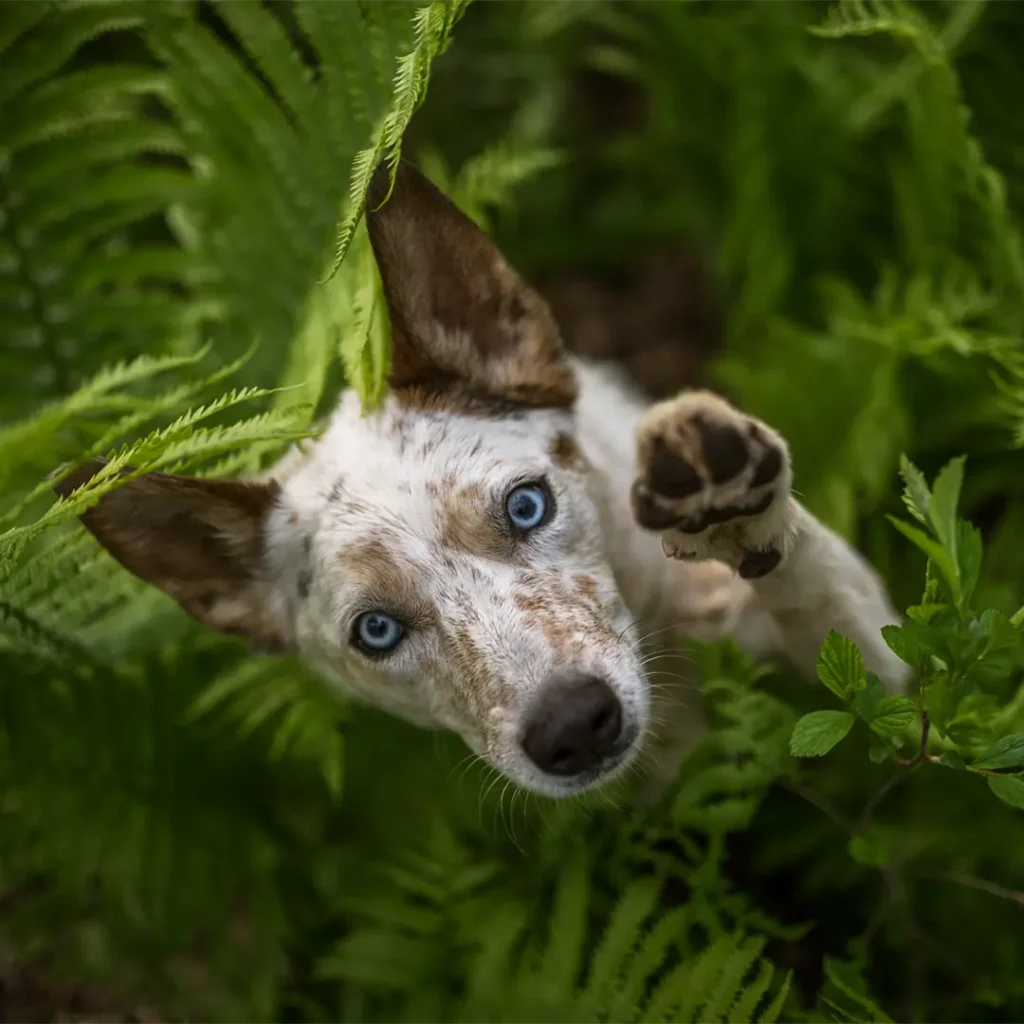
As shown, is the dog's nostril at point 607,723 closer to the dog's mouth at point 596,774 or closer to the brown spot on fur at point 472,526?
the dog's mouth at point 596,774

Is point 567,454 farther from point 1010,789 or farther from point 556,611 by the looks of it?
point 1010,789

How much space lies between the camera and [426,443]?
210cm

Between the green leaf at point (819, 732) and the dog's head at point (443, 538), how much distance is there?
400 millimetres

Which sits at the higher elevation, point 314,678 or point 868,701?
point 868,701

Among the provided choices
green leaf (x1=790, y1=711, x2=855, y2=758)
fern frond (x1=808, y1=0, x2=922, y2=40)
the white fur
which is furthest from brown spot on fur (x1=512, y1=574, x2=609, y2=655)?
fern frond (x1=808, y1=0, x2=922, y2=40)

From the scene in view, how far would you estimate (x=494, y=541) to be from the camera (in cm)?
201

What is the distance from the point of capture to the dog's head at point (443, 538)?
1869 millimetres

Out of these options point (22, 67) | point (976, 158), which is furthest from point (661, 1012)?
point (22, 67)

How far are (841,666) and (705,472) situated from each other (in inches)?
15.8

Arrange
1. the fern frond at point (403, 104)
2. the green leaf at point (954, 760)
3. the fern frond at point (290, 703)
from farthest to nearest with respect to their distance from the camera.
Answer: the fern frond at point (290, 703) → the fern frond at point (403, 104) → the green leaf at point (954, 760)

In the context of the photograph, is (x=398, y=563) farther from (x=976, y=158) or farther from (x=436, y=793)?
(x=976, y=158)

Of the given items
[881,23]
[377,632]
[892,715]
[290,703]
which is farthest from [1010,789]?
[290,703]

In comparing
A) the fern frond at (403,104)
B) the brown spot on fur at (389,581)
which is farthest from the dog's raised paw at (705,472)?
the fern frond at (403,104)

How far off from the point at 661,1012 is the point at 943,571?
990 millimetres
